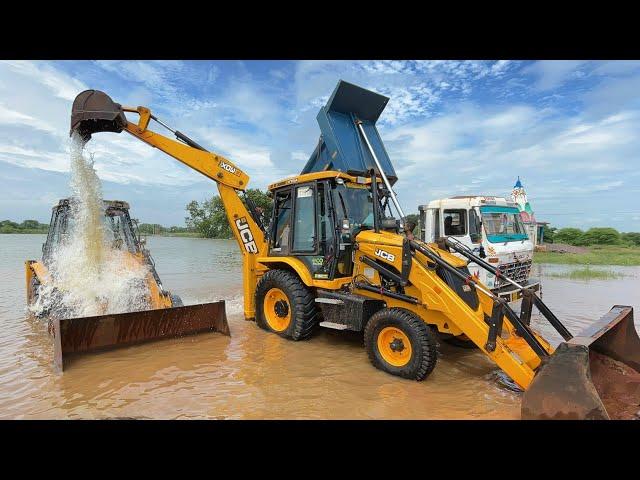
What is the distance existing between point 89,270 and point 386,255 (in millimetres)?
5214

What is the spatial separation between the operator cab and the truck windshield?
339cm

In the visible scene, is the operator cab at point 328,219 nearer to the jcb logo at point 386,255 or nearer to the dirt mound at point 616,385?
the jcb logo at point 386,255

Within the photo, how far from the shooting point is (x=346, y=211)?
5.98 meters

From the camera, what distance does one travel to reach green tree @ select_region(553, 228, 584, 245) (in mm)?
36278

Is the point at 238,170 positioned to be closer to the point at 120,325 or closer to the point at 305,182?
the point at 305,182

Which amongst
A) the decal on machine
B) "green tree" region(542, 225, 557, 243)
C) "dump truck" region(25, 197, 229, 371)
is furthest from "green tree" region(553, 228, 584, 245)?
"dump truck" region(25, 197, 229, 371)

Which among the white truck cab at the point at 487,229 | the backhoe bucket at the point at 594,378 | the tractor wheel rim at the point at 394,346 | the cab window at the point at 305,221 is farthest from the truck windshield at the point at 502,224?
the tractor wheel rim at the point at 394,346

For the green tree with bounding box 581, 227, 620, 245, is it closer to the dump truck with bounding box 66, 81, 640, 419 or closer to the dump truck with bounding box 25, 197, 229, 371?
the dump truck with bounding box 66, 81, 640, 419

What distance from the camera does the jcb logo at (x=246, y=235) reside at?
7.29 m

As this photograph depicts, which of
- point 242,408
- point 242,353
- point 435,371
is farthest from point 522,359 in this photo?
point 242,353

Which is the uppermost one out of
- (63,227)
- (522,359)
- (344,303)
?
(63,227)

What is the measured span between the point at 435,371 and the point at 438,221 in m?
5.00

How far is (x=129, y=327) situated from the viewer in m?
5.67

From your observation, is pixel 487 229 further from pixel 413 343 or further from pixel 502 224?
pixel 413 343
